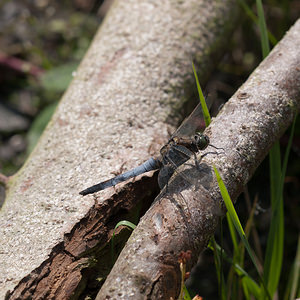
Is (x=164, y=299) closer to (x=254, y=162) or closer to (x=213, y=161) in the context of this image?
(x=213, y=161)

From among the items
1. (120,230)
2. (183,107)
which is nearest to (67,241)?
(120,230)

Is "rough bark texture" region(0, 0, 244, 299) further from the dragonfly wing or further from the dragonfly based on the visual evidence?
the dragonfly wing

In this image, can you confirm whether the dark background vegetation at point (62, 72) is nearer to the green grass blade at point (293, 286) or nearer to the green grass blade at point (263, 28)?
the green grass blade at point (293, 286)

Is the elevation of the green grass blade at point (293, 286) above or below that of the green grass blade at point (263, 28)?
below

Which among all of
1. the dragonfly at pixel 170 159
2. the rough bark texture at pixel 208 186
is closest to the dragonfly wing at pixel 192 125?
the dragonfly at pixel 170 159

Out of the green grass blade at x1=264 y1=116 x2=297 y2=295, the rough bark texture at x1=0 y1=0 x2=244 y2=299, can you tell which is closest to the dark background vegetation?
the green grass blade at x1=264 y1=116 x2=297 y2=295

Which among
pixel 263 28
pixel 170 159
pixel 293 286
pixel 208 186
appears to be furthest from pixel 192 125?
pixel 293 286
